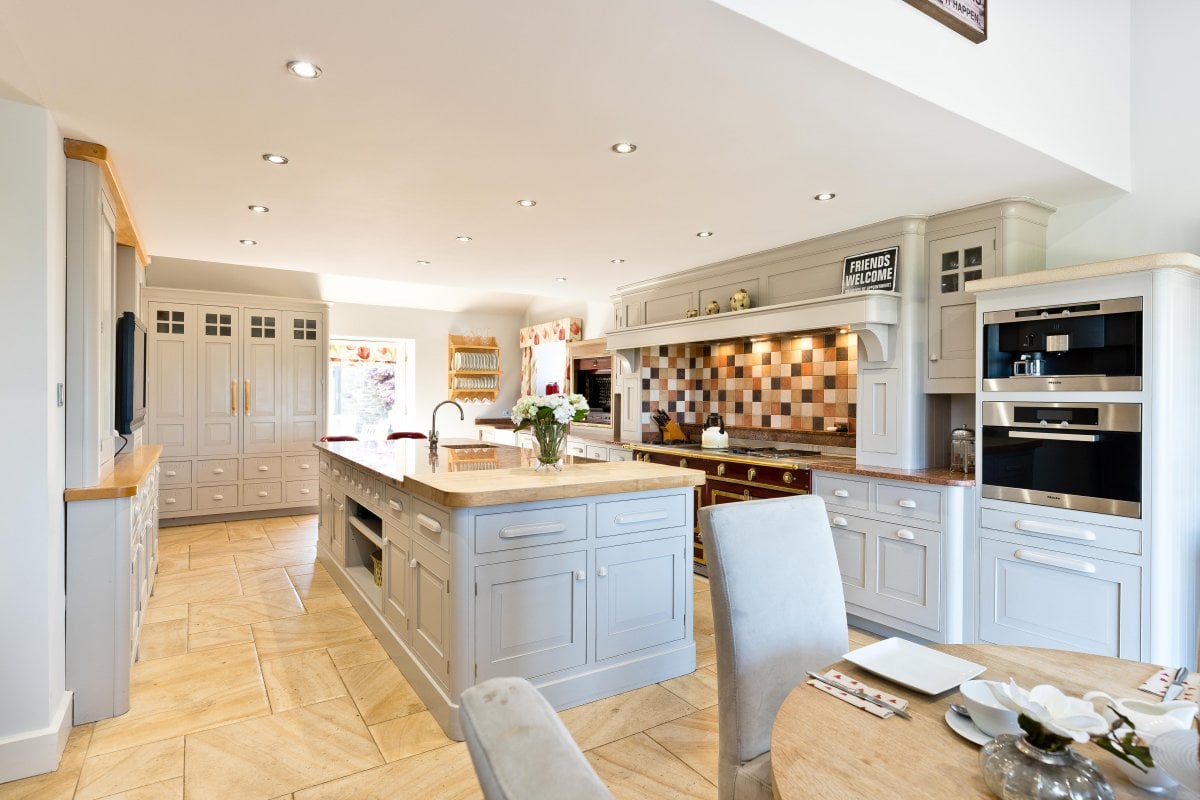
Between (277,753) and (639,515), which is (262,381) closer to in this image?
(277,753)

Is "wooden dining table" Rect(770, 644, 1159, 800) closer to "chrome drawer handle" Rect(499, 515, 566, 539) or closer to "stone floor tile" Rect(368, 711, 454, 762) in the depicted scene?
"chrome drawer handle" Rect(499, 515, 566, 539)

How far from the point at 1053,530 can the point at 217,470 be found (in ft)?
21.7

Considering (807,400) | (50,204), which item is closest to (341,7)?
(50,204)

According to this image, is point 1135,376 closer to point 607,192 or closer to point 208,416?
point 607,192

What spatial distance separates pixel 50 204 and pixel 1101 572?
4.26 metres

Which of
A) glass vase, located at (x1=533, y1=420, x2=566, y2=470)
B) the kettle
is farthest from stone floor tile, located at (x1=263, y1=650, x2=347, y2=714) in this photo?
the kettle

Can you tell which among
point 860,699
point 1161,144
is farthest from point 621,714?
point 1161,144

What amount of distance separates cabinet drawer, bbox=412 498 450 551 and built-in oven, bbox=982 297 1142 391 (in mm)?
2558

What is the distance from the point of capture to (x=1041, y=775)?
89 cm

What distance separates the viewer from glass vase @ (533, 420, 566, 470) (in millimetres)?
2877

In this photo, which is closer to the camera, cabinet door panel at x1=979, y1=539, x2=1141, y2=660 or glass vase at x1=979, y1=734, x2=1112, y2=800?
glass vase at x1=979, y1=734, x2=1112, y2=800

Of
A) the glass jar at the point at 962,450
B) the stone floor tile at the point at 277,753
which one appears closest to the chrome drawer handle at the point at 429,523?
the stone floor tile at the point at 277,753

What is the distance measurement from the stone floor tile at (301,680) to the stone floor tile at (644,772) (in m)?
1.22

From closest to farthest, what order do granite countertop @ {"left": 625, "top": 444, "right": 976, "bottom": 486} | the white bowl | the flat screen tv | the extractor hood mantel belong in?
the white bowl < the flat screen tv < granite countertop @ {"left": 625, "top": 444, "right": 976, "bottom": 486} < the extractor hood mantel
